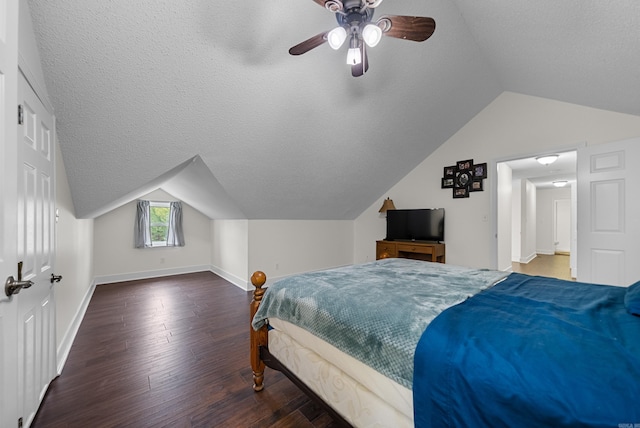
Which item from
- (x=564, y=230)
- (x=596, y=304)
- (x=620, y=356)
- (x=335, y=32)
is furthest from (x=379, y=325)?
(x=564, y=230)

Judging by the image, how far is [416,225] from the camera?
14.9 ft

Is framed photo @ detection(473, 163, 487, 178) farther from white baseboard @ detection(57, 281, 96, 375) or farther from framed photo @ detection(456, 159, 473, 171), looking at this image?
white baseboard @ detection(57, 281, 96, 375)

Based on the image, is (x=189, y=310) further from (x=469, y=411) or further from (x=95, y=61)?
(x=469, y=411)

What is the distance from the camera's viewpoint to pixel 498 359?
0.83m

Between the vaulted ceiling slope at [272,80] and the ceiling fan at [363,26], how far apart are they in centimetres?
57

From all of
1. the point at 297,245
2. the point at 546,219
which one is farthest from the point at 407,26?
the point at 546,219

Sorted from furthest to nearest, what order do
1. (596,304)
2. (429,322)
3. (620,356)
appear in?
(596,304) < (429,322) < (620,356)

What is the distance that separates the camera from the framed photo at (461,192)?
4062 mm

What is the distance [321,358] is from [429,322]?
2.16ft

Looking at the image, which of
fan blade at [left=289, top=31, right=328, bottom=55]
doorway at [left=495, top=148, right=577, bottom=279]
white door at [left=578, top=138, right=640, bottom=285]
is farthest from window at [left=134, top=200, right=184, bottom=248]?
white door at [left=578, top=138, right=640, bottom=285]

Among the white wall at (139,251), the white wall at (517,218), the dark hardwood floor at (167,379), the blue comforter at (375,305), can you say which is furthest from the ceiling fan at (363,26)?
the white wall at (517,218)

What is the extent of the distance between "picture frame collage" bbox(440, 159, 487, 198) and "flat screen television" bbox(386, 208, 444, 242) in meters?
0.41

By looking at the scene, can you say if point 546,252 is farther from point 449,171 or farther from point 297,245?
point 297,245

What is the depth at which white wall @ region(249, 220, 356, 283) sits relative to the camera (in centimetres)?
446
